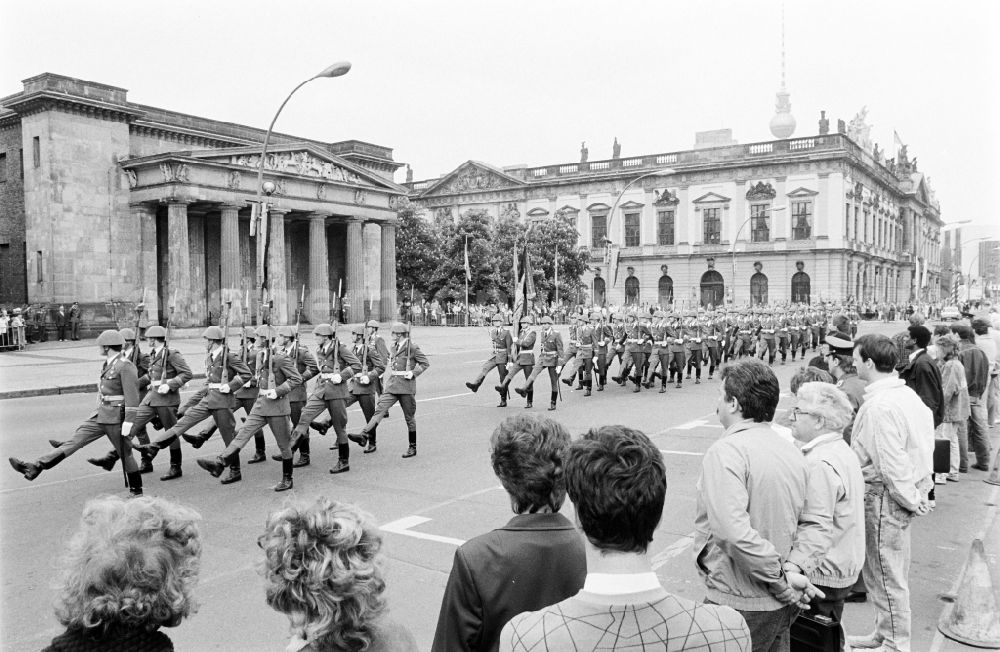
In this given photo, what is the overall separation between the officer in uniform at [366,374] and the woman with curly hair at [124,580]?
29.3ft

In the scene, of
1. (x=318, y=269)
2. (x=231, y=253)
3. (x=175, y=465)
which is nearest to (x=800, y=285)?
(x=318, y=269)

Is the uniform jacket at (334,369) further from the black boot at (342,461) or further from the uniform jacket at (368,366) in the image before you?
the black boot at (342,461)

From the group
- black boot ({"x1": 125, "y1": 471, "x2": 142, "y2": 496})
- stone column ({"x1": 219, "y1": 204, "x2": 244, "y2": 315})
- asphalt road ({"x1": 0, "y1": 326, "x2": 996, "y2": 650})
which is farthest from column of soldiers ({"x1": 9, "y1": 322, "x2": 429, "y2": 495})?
stone column ({"x1": 219, "y1": 204, "x2": 244, "y2": 315})

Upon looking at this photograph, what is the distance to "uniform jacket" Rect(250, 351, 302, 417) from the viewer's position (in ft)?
29.9

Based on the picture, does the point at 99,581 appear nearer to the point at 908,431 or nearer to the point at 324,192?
the point at 908,431

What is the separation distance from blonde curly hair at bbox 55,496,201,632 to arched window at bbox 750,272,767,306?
6479cm

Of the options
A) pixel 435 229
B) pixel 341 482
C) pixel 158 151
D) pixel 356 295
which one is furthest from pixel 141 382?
pixel 435 229

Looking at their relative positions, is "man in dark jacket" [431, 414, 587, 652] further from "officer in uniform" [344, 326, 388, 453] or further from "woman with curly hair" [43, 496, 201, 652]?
"officer in uniform" [344, 326, 388, 453]

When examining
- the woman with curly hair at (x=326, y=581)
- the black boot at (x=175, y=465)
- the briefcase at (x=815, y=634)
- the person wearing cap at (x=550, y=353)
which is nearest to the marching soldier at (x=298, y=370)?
the black boot at (x=175, y=465)

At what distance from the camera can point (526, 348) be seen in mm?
16172

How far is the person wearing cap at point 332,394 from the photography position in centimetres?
977

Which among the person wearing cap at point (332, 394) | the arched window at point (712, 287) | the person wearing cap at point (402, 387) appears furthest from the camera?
the arched window at point (712, 287)

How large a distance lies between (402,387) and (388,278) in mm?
35638

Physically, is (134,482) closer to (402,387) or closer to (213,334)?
→ (213,334)
